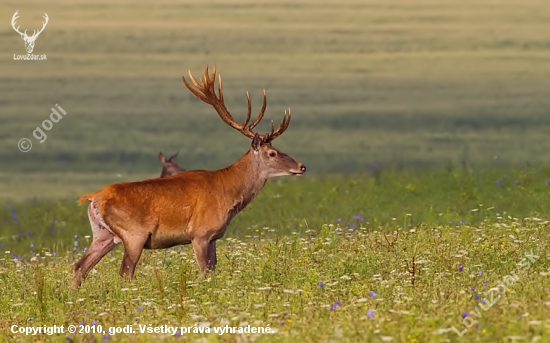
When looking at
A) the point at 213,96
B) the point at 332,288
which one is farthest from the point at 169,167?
the point at 332,288

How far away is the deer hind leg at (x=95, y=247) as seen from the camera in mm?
12133

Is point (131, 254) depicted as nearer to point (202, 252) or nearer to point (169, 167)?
point (202, 252)

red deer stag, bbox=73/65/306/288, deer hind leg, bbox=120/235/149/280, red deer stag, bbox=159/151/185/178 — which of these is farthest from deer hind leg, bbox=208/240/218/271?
red deer stag, bbox=159/151/185/178

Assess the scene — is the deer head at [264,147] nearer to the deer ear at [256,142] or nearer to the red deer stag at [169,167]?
the deer ear at [256,142]

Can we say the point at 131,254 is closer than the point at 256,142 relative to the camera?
Yes

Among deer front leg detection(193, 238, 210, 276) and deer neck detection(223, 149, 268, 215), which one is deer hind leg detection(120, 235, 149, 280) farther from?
deer neck detection(223, 149, 268, 215)

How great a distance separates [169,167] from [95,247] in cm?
818

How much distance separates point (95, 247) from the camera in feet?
40.4

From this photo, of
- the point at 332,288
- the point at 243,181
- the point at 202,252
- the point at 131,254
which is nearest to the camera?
the point at 332,288

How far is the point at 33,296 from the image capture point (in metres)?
11.0

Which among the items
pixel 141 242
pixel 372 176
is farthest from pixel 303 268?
pixel 372 176

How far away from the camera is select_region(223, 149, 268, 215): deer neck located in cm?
1268

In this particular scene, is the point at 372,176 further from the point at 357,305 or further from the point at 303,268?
the point at 357,305

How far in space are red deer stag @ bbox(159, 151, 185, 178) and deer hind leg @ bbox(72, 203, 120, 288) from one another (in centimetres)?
787
